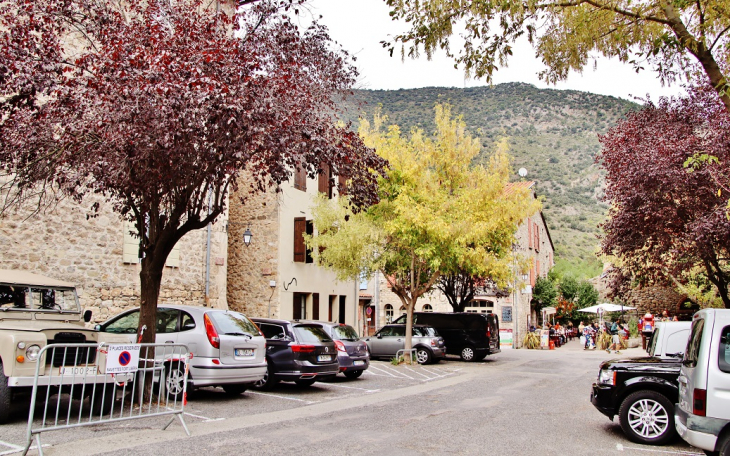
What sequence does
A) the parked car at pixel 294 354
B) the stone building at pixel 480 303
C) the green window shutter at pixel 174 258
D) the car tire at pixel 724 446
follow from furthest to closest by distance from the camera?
the stone building at pixel 480 303 < the green window shutter at pixel 174 258 < the parked car at pixel 294 354 < the car tire at pixel 724 446

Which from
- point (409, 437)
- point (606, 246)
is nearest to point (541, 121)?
point (606, 246)

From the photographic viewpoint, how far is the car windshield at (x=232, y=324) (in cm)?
1088

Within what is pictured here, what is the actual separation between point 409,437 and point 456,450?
0.91 meters

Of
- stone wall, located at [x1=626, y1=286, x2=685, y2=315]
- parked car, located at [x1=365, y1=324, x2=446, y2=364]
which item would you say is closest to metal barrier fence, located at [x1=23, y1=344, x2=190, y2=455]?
parked car, located at [x1=365, y1=324, x2=446, y2=364]

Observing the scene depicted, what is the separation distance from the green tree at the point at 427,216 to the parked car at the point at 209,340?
9.02m

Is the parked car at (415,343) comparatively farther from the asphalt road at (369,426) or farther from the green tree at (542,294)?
the green tree at (542,294)

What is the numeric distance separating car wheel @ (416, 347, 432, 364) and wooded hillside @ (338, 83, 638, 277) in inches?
1681

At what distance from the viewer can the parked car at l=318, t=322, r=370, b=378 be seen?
49.8 feet

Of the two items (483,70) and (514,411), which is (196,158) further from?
(514,411)

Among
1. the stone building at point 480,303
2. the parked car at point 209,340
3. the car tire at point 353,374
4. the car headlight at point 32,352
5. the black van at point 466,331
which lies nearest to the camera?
the car headlight at point 32,352

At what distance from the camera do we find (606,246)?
2072cm

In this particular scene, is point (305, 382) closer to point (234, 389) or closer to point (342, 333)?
point (234, 389)

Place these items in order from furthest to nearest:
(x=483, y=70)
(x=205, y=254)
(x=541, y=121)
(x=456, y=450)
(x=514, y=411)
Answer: (x=541, y=121), (x=205, y=254), (x=514, y=411), (x=483, y=70), (x=456, y=450)

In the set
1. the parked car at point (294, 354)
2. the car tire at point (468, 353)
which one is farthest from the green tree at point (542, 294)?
the parked car at point (294, 354)
